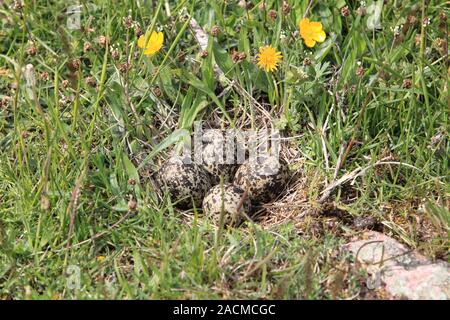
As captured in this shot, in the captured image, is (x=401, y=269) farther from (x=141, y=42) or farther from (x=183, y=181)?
(x=141, y=42)

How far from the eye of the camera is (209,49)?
4316mm

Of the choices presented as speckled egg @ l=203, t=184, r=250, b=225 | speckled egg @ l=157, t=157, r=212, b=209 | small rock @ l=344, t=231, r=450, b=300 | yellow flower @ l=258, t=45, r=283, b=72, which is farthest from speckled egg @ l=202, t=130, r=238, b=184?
small rock @ l=344, t=231, r=450, b=300

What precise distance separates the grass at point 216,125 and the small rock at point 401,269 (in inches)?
3.5

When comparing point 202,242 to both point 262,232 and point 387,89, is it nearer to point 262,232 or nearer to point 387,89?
point 262,232

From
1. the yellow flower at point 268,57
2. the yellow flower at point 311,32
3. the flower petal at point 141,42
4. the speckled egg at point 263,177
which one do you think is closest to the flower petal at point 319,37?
the yellow flower at point 311,32

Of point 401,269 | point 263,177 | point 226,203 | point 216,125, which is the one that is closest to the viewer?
point 401,269

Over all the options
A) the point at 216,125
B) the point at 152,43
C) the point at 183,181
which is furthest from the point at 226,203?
the point at 152,43

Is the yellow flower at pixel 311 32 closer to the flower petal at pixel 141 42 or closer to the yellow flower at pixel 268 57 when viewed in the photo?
the yellow flower at pixel 268 57

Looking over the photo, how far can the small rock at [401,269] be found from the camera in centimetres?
345

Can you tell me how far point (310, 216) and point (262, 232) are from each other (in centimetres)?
31

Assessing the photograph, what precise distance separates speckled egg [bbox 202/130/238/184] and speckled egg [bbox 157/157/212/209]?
0.21ft

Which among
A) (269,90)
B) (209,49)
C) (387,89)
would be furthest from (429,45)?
(209,49)

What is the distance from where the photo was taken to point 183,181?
13.1ft

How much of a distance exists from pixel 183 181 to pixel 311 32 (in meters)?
1.10
